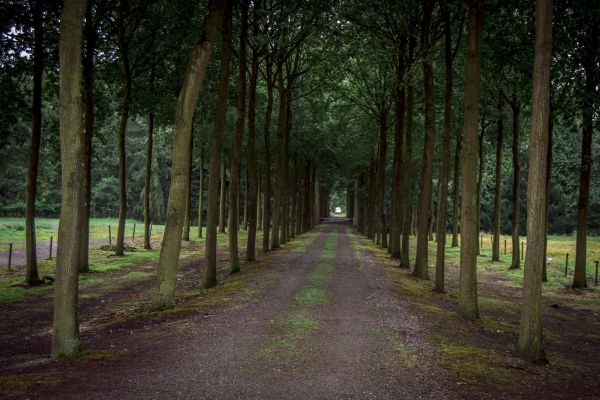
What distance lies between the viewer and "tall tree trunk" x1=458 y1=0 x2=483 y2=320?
12.6m

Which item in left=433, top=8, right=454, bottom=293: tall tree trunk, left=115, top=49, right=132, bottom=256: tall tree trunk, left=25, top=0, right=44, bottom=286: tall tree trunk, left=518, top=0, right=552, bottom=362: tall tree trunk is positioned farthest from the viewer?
left=115, top=49, right=132, bottom=256: tall tree trunk

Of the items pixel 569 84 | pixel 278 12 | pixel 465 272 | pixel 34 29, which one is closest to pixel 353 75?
pixel 278 12

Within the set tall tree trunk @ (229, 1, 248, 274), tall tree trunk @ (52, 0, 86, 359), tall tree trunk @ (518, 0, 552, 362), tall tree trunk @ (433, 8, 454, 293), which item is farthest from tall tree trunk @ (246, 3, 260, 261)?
tall tree trunk @ (518, 0, 552, 362)

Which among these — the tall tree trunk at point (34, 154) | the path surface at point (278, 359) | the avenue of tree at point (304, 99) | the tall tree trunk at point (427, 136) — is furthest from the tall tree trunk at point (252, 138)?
the path surface at point (278, 359)

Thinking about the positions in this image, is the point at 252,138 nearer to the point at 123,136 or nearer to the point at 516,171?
the point at 123,136

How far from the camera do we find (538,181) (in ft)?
29.9

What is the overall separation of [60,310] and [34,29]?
12994 mm

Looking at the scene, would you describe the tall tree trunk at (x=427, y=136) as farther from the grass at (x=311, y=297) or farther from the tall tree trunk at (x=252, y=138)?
the tall tree trunk at (x=252, y=138)

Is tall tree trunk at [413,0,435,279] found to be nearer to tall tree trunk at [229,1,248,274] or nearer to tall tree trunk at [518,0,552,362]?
tall tree trunk at [229,1,248,274]

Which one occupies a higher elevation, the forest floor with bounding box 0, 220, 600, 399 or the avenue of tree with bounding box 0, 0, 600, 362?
the avenue of tree with bounding box 0, 0, 600, 362

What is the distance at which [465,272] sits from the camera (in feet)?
41.7

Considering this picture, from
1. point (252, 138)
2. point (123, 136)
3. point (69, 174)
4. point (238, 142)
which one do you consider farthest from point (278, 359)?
point (123, 136)

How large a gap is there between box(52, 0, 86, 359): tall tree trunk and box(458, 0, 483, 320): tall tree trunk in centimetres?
927

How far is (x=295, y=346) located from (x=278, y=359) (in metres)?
0.79
